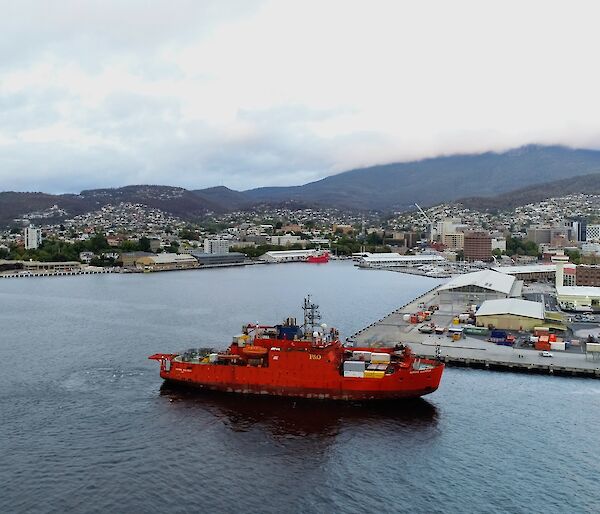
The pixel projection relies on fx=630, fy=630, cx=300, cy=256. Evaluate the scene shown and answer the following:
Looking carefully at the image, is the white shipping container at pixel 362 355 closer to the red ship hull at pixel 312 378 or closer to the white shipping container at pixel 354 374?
the red ship hull at pixel 312 378

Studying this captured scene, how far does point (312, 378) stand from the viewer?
18.0m

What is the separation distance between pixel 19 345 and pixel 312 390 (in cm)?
1359

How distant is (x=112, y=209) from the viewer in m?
195

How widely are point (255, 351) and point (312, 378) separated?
1.87 meters

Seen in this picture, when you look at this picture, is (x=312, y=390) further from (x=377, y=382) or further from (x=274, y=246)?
(x=274, y=246)

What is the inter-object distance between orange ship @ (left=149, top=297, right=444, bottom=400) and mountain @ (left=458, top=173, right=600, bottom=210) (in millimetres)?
152106

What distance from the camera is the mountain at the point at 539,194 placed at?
6531 inches

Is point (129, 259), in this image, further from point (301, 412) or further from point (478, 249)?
point (301, 412)

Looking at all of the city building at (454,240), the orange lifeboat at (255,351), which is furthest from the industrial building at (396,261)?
the orange lifeboat at (255,351)

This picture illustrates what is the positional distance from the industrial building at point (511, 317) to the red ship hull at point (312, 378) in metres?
11.2

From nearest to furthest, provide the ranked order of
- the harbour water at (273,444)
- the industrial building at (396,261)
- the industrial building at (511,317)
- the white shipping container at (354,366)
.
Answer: the harbour water at (273,444) → the white shipping container at (354,366) → the industrial building at (511,317) → the industrial building at (396,261)

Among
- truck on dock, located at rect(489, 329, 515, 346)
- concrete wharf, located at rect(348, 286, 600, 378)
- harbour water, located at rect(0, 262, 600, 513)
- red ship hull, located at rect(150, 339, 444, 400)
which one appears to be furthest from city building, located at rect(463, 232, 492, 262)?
red ship hull, located at rect(150, 339, 444, 400)

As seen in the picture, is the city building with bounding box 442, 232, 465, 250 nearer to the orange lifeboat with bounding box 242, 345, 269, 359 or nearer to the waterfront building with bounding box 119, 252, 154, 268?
the waterfront building with bounding box 119, 252, 154, 268

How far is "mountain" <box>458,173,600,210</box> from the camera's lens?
166m
